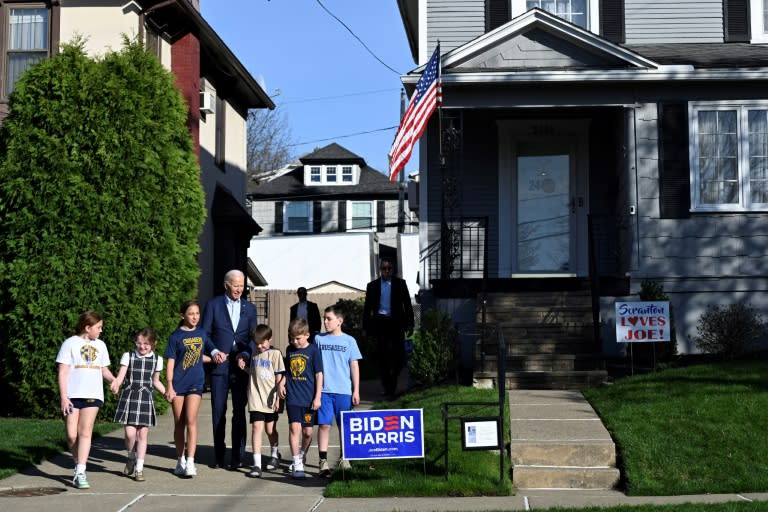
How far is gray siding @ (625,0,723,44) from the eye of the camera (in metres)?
18.1

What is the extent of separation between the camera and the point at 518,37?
1673cm

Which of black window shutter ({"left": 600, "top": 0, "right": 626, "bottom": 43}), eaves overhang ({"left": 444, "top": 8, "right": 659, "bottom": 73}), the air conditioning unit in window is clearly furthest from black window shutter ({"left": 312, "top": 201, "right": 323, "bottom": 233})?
eaves overhang ({"left": 444, "top": 8, "right": 659, "bottom": 73})

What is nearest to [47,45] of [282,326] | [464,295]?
[464,295]

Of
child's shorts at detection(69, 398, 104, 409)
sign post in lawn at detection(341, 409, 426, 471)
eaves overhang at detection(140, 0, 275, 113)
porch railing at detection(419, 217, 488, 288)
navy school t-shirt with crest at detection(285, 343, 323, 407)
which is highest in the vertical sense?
eaves overhang at detection(140, 0, 275, 113)

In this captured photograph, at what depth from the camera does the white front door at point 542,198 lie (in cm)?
1767

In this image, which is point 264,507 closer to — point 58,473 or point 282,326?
point 58,473

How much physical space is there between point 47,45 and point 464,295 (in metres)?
8.23

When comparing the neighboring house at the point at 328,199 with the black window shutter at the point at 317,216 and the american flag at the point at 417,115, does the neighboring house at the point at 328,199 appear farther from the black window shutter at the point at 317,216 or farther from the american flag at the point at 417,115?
the american flag at the point at 417,115

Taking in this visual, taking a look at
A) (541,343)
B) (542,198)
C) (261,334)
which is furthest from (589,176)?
(261,334)

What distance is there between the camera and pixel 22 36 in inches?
707

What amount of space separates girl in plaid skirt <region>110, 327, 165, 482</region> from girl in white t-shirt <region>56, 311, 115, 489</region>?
21cm

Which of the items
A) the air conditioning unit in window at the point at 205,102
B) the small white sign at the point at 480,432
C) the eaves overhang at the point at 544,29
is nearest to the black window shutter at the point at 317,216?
the air conditioning unit in window at the point at 205,102

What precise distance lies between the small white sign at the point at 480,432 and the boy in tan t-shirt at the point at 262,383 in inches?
77.7

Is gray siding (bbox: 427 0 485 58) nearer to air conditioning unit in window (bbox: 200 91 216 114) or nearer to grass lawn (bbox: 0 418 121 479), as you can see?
air conditioning unit in window (bbox: 200 91 216 114)
